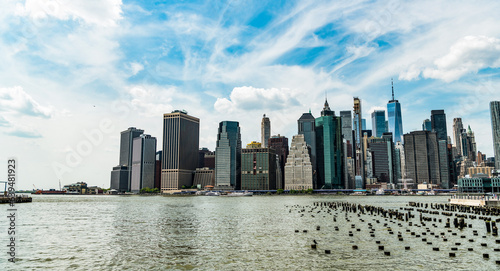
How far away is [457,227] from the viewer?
7162 centimetres

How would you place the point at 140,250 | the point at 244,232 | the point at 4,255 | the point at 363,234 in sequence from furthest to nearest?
1. the point at 244,232
2. the point at 363,234
3. the point at 140,250
4. the point at 4,255

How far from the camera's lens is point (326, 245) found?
53.6m

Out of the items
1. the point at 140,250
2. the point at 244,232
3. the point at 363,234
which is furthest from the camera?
the point at 244,232

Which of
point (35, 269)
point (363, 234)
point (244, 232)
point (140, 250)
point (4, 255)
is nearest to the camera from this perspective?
point (35, 269)

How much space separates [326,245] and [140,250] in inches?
992

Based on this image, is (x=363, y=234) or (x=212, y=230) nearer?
(x=363, y=234)

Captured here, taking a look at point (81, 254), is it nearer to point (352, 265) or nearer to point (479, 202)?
point (352, 265)

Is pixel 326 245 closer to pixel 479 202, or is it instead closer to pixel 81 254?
pixel 81 254

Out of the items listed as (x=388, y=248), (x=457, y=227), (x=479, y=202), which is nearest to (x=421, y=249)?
(x=388, y=248)

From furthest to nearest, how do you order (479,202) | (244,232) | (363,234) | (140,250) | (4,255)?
(479,202), (244,232), (363,234), (140,250), (4,255)

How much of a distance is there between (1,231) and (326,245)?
56917 mm

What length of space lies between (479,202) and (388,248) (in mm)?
82800

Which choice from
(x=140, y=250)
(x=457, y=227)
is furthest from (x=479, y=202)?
(x=140, y=250)

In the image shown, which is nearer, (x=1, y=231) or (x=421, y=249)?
(x=421, y=249)
